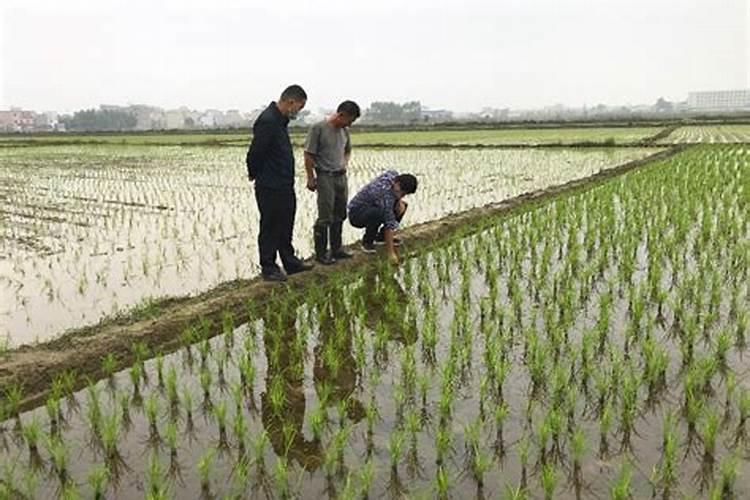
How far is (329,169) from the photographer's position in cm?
548

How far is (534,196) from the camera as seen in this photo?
10.0 metres

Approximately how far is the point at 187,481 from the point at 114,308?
262 centimetres

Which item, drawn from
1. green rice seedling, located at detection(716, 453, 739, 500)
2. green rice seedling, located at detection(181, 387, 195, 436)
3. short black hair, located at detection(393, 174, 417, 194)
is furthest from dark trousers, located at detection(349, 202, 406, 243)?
green rice seedling, located at detection(716, 453, 739, 500)

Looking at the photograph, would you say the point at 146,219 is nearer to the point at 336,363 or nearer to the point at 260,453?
the point at 336,363

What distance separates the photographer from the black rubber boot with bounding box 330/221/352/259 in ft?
19.2

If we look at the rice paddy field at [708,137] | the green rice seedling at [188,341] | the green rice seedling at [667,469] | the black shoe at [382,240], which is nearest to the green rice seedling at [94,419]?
the green rice seedling at [188,341]

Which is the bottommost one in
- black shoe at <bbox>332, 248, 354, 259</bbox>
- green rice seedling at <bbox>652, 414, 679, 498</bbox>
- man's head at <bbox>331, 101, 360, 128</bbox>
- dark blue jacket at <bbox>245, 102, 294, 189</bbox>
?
green rice seedling at <bbox>652, 414, 679, 498</bbox>

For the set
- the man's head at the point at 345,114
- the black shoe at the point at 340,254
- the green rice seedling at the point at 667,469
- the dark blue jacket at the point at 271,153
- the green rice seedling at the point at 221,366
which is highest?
the man's head at the point at 345,114

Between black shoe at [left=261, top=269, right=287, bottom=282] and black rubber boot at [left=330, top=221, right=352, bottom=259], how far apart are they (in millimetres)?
756

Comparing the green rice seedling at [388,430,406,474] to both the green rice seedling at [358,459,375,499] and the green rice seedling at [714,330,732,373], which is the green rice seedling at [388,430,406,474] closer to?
the green rice seedling at [358,459,375,499]

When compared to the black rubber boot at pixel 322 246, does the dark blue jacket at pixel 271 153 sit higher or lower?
higher

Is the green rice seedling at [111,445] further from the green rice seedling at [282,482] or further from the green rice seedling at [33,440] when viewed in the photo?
the green rice seedling at [282,482]

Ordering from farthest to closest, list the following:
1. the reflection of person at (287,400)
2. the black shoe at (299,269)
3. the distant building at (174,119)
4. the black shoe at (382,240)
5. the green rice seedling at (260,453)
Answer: the distant building at (174,119) < the black shoe at (382,240) < the black shoe at (299,269) < the reflection of person at (287,400) < the green rice seedling at (260,453)

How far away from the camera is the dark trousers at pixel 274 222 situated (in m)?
5.03
